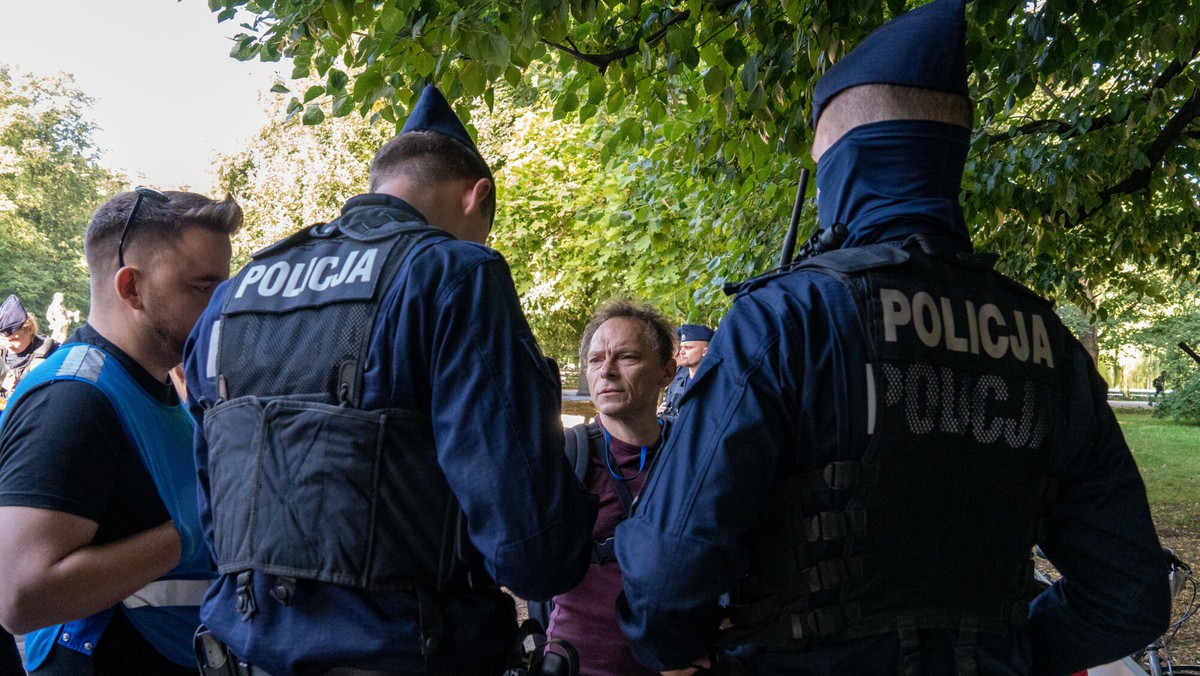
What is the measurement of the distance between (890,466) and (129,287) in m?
1.84

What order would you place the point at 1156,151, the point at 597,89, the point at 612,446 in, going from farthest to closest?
1. the point at 1156,151
2. the point at 597,89
3. the point at 612,446

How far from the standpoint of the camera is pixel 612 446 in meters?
3.31

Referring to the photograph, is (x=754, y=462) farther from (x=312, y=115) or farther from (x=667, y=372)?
(x=312, y=115)

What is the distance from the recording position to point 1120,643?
2141 mm

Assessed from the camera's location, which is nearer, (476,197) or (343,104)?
(476,197)

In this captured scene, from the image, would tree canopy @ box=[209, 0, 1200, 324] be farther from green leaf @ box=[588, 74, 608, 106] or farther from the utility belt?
the utility belt

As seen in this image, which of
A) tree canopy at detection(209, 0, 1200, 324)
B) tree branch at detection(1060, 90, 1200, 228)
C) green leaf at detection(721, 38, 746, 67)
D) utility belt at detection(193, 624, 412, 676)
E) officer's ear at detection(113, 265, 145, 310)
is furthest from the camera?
tree branch at detection(1060, 90, 1200, 228)

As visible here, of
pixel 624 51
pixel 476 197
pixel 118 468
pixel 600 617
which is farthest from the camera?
pixel 624 51

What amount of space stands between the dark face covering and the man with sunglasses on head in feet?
5.22

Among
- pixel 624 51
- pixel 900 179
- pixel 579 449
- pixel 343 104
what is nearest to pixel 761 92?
pixel 624 51

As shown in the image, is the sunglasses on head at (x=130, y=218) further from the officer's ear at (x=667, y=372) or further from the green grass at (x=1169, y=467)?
the green grass at (x=1169, y=467)

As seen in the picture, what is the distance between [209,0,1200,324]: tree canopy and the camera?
12.5 ft

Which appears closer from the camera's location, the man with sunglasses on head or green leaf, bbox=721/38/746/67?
the man with sunglasses on head

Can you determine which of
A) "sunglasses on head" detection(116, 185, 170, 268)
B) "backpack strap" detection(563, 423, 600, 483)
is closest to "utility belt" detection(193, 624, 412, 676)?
"sunglasses on head" detection(116, 185, 170, 268)
